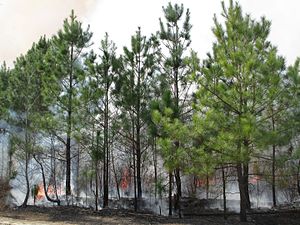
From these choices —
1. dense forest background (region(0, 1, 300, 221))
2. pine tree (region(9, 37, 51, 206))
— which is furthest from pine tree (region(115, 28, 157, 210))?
pine tree (region(9, 37, 51, 206))

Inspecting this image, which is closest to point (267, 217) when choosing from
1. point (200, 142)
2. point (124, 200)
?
point (200, 142)

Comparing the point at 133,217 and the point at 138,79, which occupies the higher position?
the point at 138,79

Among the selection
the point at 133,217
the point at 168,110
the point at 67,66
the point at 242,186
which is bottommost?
the point at 133,217

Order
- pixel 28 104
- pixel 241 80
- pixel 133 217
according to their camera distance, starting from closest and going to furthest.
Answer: pixel 241 80 → pixel 133 217 → pixel 28 104

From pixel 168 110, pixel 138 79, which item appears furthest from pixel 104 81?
pixel 168 110

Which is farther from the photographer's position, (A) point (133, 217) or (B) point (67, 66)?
(B) point (67, 66)

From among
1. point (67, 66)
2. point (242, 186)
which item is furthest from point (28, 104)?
point (242, 186)

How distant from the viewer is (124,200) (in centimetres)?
2502

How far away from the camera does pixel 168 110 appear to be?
45.7 feet

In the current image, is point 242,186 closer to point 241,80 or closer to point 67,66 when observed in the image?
point 241,80

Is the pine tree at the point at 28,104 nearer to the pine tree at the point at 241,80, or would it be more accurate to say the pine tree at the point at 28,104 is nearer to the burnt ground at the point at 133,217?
the burnt ground at the point at 133,217

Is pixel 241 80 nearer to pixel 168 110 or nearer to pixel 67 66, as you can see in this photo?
pixel 168 110

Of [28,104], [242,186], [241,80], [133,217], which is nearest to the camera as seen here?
[241,80]

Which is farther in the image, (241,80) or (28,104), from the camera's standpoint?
(28,104)
